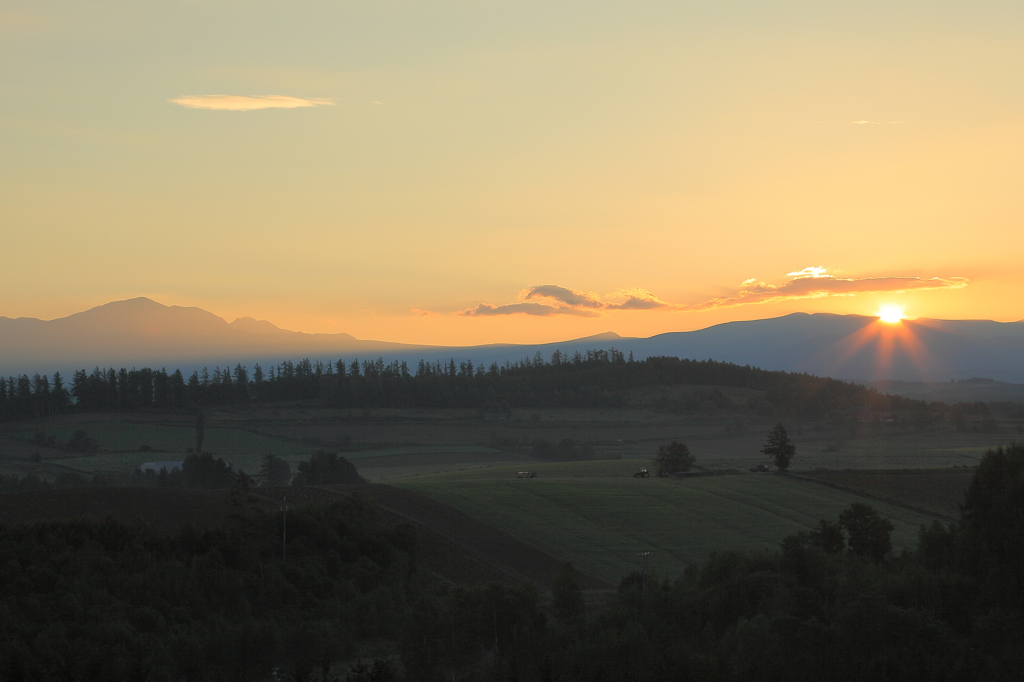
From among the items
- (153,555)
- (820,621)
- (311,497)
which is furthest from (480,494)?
(820,621)

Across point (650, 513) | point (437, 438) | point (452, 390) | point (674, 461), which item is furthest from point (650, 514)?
point (452, 390)

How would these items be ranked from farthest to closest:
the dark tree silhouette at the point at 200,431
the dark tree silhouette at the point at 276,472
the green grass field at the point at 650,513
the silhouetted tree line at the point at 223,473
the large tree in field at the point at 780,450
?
the dark tree silhouette at the point at 200,431
the dark tree silhouette at the point at 276,472
the silhouetted tree line at the point at 223,473
the large tree in field at the point at 780,450
the green grass field at the point at 650,513

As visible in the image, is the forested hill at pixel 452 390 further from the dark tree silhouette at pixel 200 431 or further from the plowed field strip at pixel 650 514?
the plowed field strip at pixel 650 514

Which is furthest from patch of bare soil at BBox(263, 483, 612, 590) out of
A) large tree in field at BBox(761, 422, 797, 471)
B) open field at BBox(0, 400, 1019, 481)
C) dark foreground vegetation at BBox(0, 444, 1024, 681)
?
open field at BBox(0, 400, 1019, 481)

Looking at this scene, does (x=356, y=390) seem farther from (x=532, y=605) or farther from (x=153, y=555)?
(x=532, y=605)

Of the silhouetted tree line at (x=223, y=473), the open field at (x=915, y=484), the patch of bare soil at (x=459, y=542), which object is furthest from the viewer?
the silhouetted tree line at (x=223, y=473)

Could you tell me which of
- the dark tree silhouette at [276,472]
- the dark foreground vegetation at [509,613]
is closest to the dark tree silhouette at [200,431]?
the dark tree silhouette at [276,472]

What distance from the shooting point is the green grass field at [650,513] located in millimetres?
48625

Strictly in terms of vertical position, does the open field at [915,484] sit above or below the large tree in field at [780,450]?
below

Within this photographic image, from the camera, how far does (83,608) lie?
33750 millimetres

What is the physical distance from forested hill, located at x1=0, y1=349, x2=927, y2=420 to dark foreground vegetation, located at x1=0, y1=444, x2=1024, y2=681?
99308 millimetres

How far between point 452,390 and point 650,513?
94.3m

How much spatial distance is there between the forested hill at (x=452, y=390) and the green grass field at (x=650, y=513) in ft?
239

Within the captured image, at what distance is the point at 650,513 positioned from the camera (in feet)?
185
